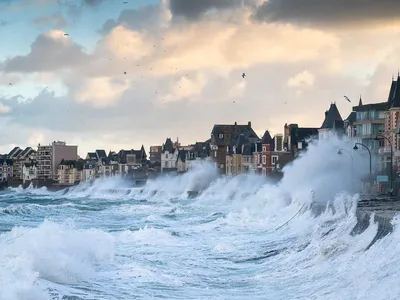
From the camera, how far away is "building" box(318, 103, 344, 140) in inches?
3425

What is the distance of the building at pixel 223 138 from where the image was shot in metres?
132

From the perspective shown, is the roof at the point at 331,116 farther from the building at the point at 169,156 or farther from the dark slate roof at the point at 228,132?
the building at the point at 169,156

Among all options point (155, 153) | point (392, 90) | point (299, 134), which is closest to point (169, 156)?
point (155, 153)

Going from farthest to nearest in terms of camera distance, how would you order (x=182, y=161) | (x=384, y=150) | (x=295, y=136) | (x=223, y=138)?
(x=182, y=161) → (x=223, y=138) → (x=295, y=136) → (x=384, y=150)

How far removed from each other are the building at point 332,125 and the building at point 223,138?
3977cm

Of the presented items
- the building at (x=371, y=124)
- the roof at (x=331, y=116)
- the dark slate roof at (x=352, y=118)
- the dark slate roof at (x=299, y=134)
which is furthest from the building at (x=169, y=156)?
the building at (x=371, y=124)

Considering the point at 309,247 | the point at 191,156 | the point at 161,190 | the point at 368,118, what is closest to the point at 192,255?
the point at 309,247

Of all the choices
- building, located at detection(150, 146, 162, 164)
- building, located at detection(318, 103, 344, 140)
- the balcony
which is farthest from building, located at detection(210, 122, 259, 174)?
the balcony

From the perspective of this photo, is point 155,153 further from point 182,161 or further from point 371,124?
point 371,124

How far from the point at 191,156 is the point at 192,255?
386 feet

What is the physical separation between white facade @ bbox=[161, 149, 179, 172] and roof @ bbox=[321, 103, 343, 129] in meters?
81.6

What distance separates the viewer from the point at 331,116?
90312 mm

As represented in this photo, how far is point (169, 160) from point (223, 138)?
42.1 metres

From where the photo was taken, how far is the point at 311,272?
84.9 feet
